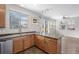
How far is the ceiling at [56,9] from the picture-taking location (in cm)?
131

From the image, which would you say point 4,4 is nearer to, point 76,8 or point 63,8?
point 63,8

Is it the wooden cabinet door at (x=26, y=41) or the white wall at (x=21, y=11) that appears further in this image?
the wooden cabinet door at (x=26, y=41)

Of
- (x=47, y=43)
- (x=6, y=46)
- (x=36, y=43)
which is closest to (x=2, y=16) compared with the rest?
(x=6, y=46)

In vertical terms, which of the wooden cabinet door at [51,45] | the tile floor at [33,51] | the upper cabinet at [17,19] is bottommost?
the tile floor at [33,51]

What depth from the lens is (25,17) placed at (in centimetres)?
145

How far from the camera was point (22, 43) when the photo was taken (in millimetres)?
1436

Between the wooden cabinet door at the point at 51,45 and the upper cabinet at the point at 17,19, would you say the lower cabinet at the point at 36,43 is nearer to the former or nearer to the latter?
the wooden cabinet door at the point at 51,45

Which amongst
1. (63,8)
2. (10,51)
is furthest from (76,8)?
(10,51)

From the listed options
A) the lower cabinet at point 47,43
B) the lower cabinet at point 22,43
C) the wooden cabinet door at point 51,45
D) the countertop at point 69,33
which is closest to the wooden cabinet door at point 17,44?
the lower cabinet at point 22,43

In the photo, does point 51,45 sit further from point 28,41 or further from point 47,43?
point 28,41

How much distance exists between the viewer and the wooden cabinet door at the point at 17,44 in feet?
4.42

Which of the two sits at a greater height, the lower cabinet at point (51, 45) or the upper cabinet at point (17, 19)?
the upper cabinet at point (17, 19)

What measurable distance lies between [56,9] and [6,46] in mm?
910

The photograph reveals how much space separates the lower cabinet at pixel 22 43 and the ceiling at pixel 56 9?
436 mm
